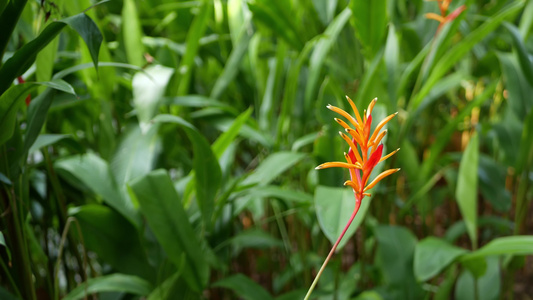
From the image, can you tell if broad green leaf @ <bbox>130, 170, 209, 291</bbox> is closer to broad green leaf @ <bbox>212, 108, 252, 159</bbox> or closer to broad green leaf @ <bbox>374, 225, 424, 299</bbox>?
broad green leaf @ <bbox>212, 108, 252, 159</bbox>

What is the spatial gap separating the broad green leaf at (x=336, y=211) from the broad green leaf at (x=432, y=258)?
16 centimetres

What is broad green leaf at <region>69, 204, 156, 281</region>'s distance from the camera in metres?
0.67

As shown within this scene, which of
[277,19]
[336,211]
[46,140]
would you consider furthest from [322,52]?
[46,140]

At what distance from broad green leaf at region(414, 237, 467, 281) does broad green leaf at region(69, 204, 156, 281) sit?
0.34 metres

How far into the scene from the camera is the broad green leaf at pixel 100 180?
663 mm

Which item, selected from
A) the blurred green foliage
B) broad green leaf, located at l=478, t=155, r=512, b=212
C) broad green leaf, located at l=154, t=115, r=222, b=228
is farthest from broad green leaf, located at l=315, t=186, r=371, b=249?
broad green leaf, located at l=478, t=155, r=512, b=212

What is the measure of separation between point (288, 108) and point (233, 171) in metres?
0.32

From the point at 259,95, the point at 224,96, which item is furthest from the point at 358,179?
the point at 224,96

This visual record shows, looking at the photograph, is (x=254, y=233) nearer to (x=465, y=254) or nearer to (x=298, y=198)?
(x=298, y=198)

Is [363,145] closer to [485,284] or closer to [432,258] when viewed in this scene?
[432,258]

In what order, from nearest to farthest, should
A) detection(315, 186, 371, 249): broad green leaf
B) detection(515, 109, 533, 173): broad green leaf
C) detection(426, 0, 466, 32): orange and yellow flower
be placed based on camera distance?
detection(315, 186, 371, 249): broad green leaf
detection(426, 0, 466, 32): orange and yellow flower
detection(515, 109, 533, 173): broad green leaf

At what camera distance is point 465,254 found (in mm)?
703

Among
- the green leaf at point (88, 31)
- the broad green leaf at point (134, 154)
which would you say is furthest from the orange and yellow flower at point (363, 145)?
the broad green leaf at point (134, 154)

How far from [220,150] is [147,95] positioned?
0.39ft
